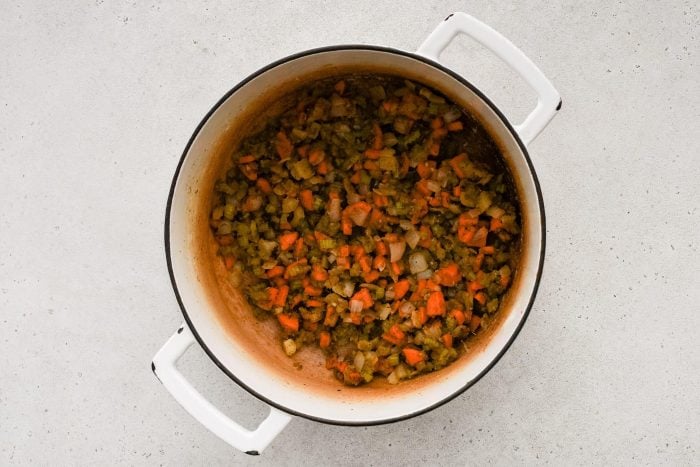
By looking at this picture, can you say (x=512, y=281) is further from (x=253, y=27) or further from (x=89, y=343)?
(x=89, y=343)

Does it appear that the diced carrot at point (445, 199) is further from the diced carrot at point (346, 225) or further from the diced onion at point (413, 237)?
the diced carrot at point (346, 225)

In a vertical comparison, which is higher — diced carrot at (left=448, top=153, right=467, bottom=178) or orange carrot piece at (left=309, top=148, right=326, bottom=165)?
diced carrot at (left=448, top=153, right=467, bottom=178)

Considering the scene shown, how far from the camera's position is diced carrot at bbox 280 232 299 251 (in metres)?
1.33

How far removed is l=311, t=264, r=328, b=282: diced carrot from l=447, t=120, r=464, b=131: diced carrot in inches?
14.6

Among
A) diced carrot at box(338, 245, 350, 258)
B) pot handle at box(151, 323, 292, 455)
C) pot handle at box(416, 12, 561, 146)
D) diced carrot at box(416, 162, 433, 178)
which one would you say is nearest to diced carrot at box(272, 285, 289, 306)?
diced carrot at box(338, 245, 350, 258)

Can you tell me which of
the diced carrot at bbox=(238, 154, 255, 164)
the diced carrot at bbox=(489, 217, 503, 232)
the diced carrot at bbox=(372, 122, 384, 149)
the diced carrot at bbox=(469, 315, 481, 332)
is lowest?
the diced carrot at bbox=(238, 154, 255, 164)

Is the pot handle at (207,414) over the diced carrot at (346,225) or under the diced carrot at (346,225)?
under

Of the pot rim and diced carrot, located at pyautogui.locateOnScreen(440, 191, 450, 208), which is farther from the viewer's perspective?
Answer: diced carrot, located at pyautogui.locateOnScreen(440, 191, 450, 208)

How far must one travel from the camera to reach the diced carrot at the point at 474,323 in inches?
51.0

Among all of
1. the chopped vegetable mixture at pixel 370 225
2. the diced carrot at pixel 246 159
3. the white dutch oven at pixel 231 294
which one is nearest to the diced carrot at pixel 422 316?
the chopped vegetable mixture at pixel 370 225

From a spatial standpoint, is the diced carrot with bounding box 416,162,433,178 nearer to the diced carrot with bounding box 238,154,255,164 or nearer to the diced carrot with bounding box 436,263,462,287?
the diced carrot with bounding box 436,263,462,287

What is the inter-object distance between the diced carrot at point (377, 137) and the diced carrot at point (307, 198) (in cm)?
16

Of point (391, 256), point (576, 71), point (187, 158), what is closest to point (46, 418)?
point (187, 158)

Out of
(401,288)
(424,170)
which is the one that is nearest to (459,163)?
(424,170)
